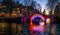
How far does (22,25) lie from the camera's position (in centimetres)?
1052

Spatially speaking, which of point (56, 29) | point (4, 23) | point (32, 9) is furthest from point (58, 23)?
point (4, 23)

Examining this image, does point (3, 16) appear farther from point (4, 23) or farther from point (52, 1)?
point (52, 1)

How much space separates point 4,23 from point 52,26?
1.36 meters

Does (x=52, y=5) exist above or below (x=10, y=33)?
above

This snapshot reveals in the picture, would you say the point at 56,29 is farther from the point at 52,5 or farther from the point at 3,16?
the point at 3,16

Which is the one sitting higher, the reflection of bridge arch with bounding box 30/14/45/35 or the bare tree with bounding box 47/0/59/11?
the bare tree with bounding box 47/0/59/11

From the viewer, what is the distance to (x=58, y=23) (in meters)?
10.4

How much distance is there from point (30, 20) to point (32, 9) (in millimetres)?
319

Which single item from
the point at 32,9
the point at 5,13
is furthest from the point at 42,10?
the point at 5,13

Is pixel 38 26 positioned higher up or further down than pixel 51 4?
further down

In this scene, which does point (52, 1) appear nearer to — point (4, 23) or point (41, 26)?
point (41, 26)

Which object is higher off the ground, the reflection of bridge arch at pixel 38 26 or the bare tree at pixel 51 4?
the bare tree at pixel 51 4

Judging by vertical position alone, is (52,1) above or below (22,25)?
above

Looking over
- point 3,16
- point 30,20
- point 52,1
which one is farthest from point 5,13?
point 52,1
